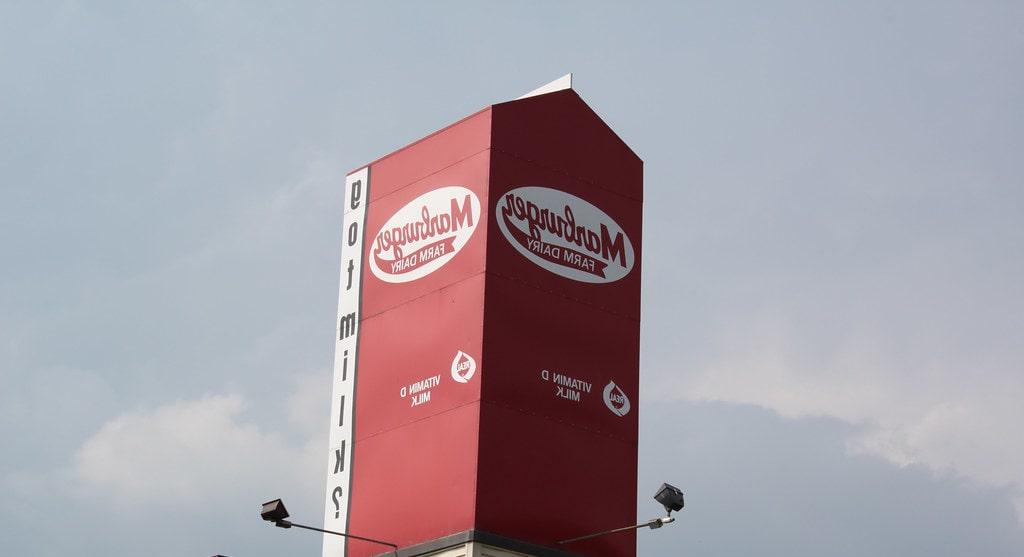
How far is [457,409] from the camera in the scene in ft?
171

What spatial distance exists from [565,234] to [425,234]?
4276mm

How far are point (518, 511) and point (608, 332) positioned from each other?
278 inches

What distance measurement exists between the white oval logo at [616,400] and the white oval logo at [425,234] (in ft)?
20.7

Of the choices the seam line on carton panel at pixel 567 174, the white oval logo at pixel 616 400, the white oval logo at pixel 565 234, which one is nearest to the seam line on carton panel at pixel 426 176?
the seam line on carton panel at pixel 567 174

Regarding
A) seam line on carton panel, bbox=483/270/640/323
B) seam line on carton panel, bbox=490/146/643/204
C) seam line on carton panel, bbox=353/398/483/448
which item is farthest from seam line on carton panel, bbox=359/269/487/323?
seam line on carton panel, bbox=490/146/643/204

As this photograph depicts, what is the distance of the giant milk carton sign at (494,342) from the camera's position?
2046 inches

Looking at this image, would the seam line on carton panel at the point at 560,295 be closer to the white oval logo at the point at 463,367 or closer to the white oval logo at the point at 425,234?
the white oval logo at the point at 425,234

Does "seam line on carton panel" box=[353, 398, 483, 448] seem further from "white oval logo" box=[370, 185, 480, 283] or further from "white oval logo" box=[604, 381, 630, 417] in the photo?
"white oval logo" box=[604, 381, 630, 417]

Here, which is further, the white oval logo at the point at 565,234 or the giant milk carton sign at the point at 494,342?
the white oval logo at the point at 565,234

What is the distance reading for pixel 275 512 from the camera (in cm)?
5078

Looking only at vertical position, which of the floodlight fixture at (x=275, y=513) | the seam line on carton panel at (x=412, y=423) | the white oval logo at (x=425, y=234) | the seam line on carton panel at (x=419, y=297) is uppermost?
the white oval logo at (x=425, y=234)

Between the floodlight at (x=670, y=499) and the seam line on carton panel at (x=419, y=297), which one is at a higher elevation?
the seam line on carton panel at (x=419, y=297)

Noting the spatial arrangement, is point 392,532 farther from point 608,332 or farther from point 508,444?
point 608,332

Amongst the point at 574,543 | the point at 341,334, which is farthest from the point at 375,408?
the point at 574,543
